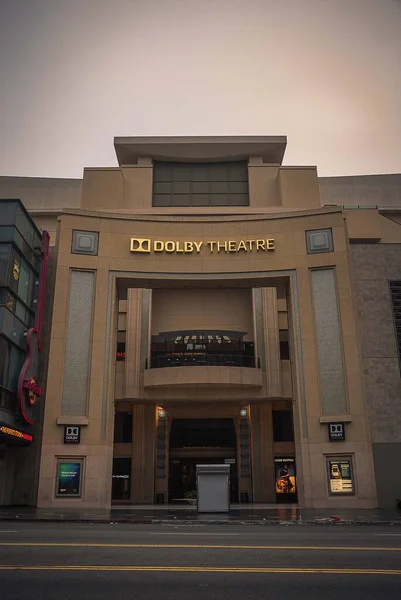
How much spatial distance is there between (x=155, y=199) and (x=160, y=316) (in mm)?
9165

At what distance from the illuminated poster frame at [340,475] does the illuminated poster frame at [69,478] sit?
13249 millimetres

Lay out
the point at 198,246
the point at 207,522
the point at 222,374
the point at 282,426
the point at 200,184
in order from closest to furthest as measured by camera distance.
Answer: the point at 207,522, the point at 222,374, the point at 198,246, the point at 282,426, the point at 200,184

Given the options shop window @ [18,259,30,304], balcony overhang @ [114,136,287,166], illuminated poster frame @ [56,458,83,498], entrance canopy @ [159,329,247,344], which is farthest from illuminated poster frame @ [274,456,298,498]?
balcony overhang @ [114,136,287,166]

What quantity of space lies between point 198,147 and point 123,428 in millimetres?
22371

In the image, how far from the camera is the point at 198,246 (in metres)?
32.8

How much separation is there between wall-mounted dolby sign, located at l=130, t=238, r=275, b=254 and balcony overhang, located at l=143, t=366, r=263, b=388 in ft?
24.1

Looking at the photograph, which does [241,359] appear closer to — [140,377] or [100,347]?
[140,377]

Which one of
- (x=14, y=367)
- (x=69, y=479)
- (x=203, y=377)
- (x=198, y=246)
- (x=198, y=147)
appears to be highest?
(x=198, y=147)

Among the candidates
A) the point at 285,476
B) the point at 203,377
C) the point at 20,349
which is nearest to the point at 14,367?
the point at 20,349

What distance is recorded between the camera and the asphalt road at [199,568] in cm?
686

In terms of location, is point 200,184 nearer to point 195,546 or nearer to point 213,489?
point 213,489

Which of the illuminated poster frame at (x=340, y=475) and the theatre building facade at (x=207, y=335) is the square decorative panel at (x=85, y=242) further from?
the illuminated poster frame at (x=340, y=475)

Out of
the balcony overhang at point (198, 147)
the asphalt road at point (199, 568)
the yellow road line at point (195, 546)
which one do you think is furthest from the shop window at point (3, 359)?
the balcony overhang at point (198, 147)

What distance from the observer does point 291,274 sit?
104ft
